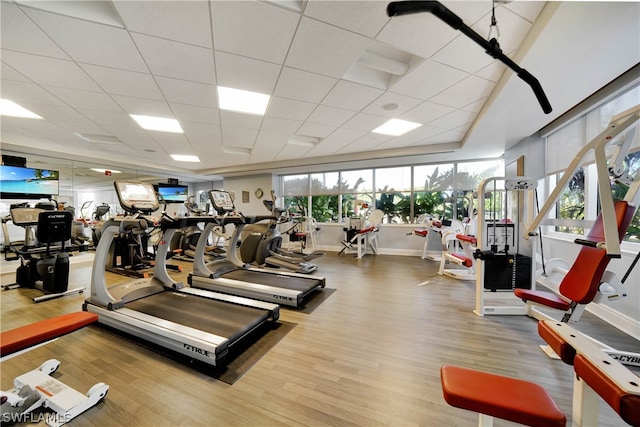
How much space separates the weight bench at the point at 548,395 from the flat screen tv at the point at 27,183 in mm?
8128

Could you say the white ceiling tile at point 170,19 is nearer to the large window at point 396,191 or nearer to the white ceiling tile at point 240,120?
the white ceiling tile at point 240,120

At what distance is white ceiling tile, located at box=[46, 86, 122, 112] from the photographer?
2.92 meters

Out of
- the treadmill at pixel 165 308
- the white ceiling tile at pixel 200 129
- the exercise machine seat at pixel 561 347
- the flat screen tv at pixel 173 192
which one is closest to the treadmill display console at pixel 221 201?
the treadmill at pixel 165 308

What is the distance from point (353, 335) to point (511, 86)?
320cm

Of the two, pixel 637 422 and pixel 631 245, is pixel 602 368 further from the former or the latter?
pixel 631 245

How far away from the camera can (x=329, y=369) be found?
5.94 feet

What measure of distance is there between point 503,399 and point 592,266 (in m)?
1.60

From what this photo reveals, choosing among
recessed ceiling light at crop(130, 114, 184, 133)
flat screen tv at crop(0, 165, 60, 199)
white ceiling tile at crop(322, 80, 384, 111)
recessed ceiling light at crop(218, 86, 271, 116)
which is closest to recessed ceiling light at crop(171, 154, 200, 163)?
recessed ceiling light at crop(130, 114, 184, 133)

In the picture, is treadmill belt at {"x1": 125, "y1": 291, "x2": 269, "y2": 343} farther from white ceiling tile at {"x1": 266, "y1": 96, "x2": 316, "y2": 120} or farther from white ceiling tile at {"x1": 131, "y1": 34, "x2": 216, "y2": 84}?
white ceiling tile at {"x1": 266, "y1": 96, "x2": 316, "y2": 120}

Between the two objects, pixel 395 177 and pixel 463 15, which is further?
pixel 395 177

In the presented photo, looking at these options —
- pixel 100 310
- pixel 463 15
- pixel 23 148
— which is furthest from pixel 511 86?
pixel 23 148

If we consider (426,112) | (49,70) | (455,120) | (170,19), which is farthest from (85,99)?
(455,120)

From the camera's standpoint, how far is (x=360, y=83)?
2773 millimetres

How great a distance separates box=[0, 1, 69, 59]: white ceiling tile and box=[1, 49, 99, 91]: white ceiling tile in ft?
0.37
